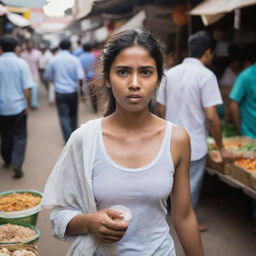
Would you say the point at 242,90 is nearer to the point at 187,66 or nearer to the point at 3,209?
the point at 187,66

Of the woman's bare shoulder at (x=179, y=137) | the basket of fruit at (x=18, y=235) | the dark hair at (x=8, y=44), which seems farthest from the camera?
the dark hair at (x=8, y=44)

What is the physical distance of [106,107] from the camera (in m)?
1.96

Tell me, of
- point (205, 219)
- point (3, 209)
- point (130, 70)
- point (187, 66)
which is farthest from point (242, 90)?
point (130, 70)

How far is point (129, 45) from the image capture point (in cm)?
162

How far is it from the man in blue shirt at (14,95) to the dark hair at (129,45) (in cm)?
460

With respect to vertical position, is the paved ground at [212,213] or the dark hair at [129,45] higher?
the dark hair at [129,45]

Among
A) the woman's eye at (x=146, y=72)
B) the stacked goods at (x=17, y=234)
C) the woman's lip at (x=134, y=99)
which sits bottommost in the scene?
the stacked goods at (x=17, y=234)

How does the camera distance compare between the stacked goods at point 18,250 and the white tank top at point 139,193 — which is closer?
the white tank top at point 139,193

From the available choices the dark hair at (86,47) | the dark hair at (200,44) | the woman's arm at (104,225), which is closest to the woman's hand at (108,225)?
the woman's arm at (104,225)

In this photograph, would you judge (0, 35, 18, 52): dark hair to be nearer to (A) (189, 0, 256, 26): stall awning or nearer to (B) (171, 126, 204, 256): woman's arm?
(A) (189, 0, 256, 26): stall awning

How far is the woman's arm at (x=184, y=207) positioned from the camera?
173cm

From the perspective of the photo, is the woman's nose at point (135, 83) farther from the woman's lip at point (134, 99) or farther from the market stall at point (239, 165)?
the market stall at point (239, 165)

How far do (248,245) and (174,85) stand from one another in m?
1.84

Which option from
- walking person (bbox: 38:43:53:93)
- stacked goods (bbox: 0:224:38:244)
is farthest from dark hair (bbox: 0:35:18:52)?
walking person (bbox: 38:43:53:93)
